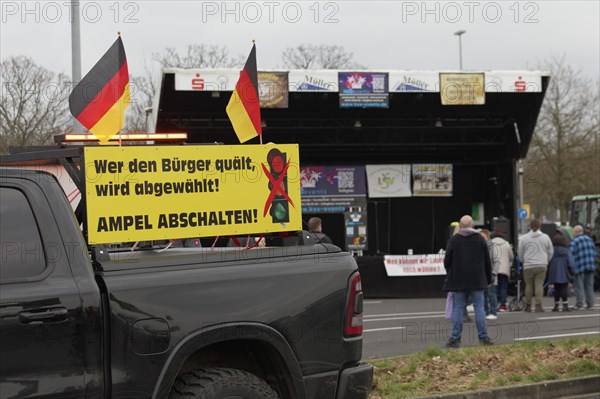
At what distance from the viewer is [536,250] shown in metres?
14.7

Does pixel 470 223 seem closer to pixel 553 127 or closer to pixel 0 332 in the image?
pixel 0 332

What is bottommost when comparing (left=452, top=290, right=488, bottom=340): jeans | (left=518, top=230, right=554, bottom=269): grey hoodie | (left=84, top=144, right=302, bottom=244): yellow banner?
(left=452, top=290, right=488, bottom=340): jeans

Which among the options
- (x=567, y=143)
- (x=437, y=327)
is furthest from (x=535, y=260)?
(x=567, y=143)

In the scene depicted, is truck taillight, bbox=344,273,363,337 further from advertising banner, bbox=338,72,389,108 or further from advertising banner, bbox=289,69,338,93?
advertising banner, bbox=338,72,389,108

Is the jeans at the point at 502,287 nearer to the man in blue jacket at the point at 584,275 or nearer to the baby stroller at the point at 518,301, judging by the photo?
the baby stroller at the point at 518,301

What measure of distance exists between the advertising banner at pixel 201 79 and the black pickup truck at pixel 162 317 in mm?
11598

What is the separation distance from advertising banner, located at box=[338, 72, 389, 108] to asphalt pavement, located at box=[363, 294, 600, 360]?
15.1 ft

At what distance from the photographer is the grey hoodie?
1469cm

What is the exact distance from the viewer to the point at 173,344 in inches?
155

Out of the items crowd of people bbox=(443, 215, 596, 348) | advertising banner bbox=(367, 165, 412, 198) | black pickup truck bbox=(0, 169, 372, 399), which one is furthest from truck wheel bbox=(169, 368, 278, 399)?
advertising banner bbox=(367, 165, 412, 198)

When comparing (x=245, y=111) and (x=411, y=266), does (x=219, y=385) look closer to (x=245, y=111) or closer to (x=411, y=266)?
(x=245, y=111)

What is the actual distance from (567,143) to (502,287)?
89.8ft

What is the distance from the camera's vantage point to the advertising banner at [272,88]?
16250 millimetres

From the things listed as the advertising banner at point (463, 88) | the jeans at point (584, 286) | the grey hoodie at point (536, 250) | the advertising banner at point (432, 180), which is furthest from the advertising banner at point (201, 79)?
the jeans at point (584, 286)
